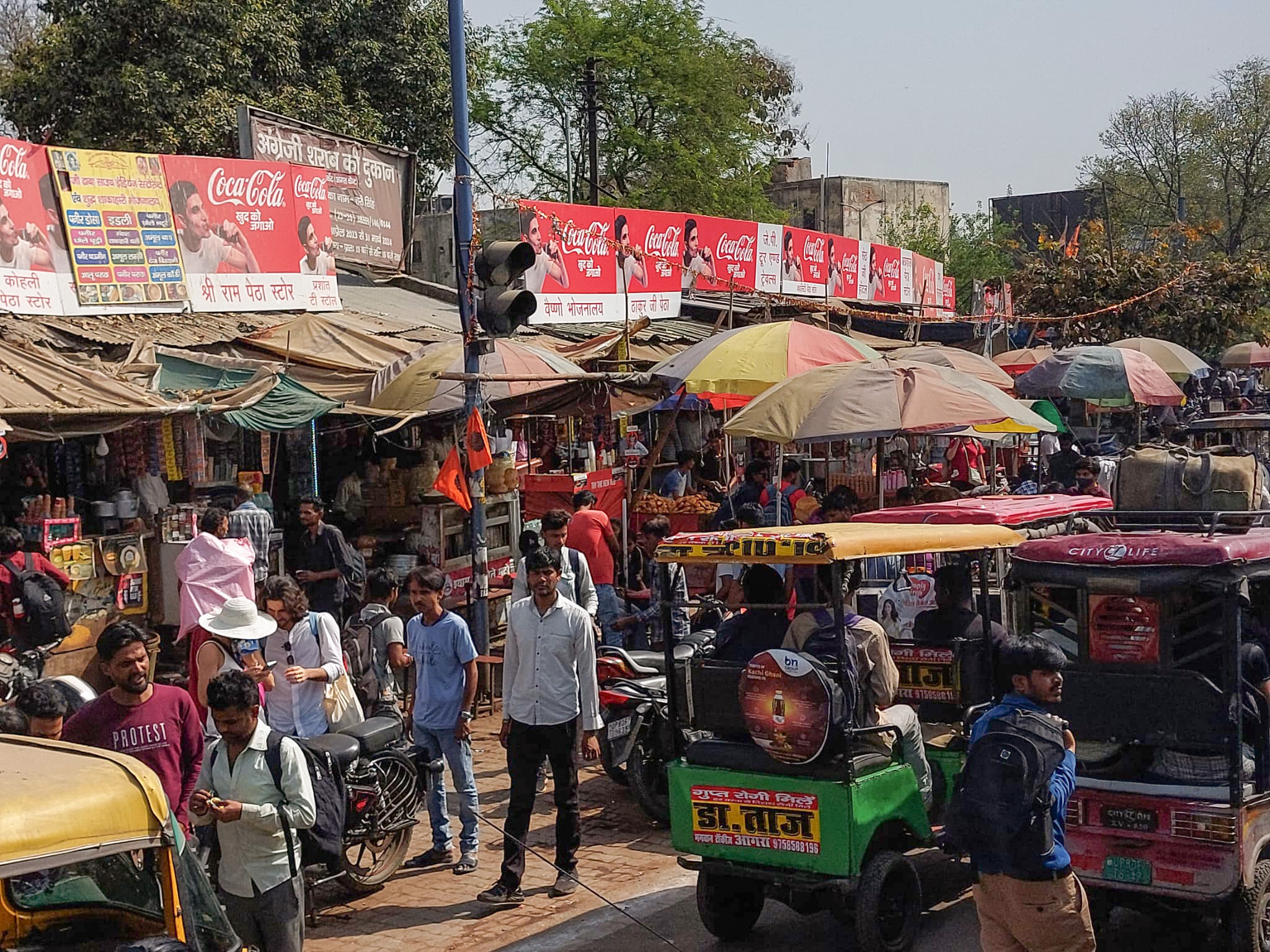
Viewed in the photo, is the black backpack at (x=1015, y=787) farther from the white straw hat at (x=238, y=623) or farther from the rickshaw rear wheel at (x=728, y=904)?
the white straw hat at (x=238, y=623)

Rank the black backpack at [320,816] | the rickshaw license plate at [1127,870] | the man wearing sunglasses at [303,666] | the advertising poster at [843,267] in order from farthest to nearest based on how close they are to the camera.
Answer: the advertising poster at [843,267] < the man wearing sunglasses at [303,666] < the rickshaw license plate at [1127,870] < the black backpack at [320,816]

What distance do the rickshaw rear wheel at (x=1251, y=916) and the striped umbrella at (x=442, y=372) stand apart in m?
7.27

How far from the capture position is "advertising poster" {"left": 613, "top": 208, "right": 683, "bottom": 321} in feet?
62.5

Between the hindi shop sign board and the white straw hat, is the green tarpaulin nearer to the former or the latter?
the white straw hat

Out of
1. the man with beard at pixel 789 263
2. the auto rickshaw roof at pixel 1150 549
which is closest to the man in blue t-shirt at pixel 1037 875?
the auto rickshaw roof at pixel 1150 549

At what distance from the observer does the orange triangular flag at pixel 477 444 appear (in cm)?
955

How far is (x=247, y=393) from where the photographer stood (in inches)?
423

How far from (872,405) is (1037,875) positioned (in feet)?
19.1

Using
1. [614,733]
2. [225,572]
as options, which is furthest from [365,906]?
[225,572]

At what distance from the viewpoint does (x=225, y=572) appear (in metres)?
10.3

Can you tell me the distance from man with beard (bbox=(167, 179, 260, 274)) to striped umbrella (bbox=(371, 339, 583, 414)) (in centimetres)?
277

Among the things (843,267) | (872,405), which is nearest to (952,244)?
(843,267)

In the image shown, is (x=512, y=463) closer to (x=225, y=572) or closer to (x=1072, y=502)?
(x=225, y=572)

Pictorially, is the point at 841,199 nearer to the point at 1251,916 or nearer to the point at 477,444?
the point at 477,444
